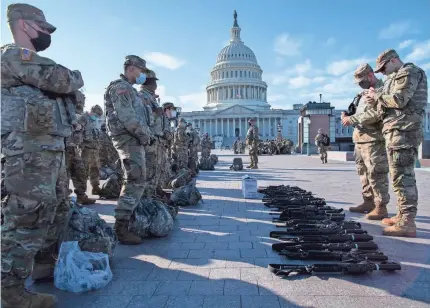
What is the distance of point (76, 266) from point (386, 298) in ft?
8.29

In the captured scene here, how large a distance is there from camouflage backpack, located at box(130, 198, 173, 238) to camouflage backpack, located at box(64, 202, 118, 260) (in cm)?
72

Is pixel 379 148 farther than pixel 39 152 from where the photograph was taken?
Yes

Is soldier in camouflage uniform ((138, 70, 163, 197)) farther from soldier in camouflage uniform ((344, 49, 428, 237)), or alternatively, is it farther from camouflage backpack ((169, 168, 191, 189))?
soldier in camouflage uniform ((344, 49, 428, 237))

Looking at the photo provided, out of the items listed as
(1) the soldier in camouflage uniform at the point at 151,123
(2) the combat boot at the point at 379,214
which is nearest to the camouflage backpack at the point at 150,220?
(1) the soldier in camouflage uniform at the point at 151,123

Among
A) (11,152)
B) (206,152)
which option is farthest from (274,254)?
(206,152)

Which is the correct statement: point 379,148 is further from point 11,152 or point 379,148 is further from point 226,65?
point 226,65

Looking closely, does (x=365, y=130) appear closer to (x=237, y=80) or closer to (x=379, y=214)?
(x=379, y=214)

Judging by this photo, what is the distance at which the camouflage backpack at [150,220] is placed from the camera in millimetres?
4273

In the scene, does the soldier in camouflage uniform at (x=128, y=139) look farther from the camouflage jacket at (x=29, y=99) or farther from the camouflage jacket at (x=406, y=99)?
the camouflage jacket at (x=406, y=99)

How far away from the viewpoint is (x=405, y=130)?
4.23 m

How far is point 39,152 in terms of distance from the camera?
2506 millimetres

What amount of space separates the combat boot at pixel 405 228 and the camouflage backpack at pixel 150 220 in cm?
289

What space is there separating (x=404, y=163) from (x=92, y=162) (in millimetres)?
6267

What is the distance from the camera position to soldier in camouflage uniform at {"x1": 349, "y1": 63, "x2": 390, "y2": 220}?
5148mm
